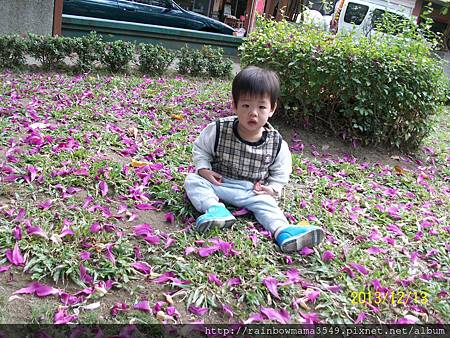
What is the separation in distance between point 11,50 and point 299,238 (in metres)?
5.45

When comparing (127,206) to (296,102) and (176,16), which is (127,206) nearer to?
(296,102)

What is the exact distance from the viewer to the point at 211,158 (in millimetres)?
3039

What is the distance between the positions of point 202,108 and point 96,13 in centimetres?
513

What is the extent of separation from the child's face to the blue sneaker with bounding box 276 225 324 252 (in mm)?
695

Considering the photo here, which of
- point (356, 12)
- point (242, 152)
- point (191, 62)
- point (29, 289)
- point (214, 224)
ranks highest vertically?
point (356, 12)

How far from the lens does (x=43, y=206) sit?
2695 millimetres

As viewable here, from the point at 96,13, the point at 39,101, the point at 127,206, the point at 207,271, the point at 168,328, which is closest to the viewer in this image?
the point at 168,328

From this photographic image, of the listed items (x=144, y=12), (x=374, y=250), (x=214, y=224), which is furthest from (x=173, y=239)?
(x=144, y=12)

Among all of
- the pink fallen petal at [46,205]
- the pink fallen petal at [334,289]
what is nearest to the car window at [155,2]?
the pink fallen petal at [46,205]

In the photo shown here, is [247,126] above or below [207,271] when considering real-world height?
above

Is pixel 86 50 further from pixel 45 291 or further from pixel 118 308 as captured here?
pixel 118 308

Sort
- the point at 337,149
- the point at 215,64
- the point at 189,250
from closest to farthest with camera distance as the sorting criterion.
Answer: the point at 189,250 < the point at 337,149 < the point at 215,64

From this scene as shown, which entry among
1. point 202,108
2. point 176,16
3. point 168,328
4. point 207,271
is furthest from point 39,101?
point 176,16

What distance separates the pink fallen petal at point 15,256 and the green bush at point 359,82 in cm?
351
